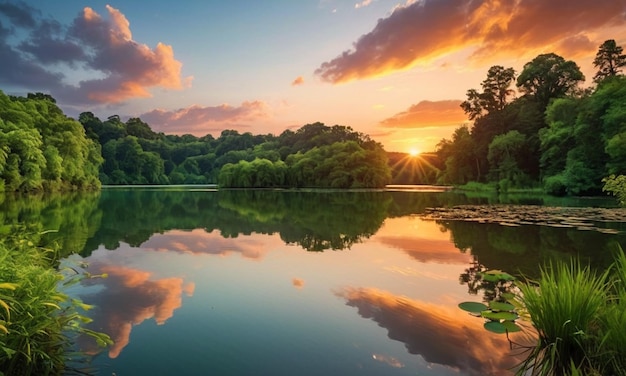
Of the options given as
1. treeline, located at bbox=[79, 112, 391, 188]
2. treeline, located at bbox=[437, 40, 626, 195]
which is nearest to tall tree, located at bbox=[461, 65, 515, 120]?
treeline, located at bbox=[437, 40, 626, 195]

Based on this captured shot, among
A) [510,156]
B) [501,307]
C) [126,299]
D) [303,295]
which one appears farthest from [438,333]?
[510,156]

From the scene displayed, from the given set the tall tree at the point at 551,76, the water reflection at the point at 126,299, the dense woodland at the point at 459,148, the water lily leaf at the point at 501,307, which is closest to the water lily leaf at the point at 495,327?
the water lily leaf at the point at 501,307

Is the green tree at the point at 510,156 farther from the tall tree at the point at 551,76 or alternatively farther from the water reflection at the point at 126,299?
the water reflection at the point at 126,299

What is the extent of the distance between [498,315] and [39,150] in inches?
1438

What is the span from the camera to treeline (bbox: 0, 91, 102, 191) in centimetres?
2967

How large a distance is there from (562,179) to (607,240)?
24490mm

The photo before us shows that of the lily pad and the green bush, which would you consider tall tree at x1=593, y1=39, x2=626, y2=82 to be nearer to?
the green bush

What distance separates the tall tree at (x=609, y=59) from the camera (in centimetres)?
4006

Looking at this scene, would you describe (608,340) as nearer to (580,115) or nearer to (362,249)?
(362,249)

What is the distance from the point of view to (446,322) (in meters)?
5.01

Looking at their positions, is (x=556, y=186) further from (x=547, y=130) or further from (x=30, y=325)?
(x=30, y=325)

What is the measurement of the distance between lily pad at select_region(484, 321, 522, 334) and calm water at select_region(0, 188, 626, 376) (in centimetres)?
11

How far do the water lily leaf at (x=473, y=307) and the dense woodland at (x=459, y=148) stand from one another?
82.1 ft

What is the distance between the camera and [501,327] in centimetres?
466
